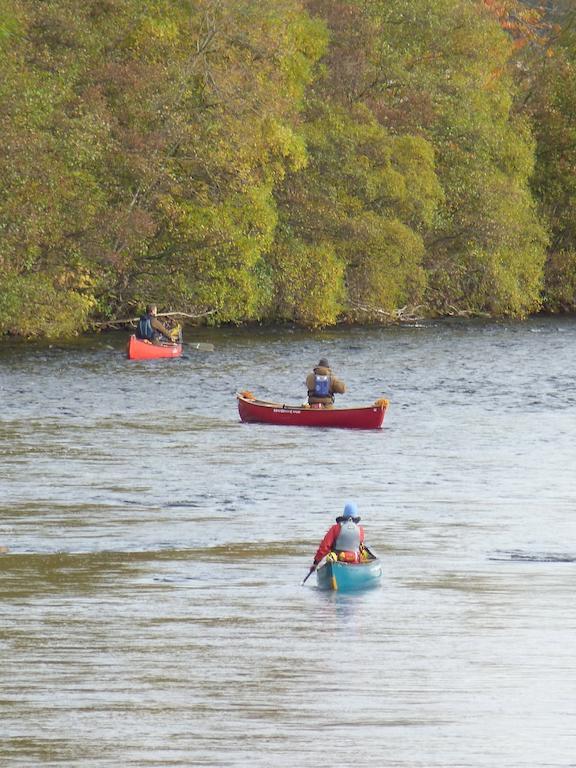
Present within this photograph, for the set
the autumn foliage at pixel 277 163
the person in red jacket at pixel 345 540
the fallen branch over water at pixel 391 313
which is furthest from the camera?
the fallen branch over water at pixel 391 313

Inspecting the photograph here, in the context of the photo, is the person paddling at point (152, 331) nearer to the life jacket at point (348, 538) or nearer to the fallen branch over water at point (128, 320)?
the fallen branch over water at point (128, 320)

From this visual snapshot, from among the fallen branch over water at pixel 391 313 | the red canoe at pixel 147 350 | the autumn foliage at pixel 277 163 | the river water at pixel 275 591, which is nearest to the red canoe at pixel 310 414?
the river water at pixel 275 591

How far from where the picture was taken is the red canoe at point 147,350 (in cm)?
5375

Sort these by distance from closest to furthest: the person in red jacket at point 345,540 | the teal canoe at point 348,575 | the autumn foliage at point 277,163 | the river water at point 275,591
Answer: the river water at point 275,591
the teal canoe at point 348,575
the person in red jacket at point 345,540
the autumn foliage at point 277,163

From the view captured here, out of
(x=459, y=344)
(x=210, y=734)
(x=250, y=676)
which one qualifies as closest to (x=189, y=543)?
(x=250, y=676)

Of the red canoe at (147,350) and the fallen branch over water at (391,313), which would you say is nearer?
the red canoe at (147,350)

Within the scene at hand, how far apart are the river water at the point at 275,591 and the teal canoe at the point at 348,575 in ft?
0.54

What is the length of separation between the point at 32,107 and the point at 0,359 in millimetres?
8756

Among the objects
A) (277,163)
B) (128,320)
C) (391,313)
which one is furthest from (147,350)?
(391,313)

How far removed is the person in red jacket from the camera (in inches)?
773

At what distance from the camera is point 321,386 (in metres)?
37.6

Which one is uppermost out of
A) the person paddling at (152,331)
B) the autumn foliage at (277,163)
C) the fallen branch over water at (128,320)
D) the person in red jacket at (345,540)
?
the autumn foliage at (277,163)

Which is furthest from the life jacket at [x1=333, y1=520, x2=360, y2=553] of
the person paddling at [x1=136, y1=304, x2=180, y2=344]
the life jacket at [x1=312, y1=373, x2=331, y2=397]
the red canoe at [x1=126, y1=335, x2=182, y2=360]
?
the person paddling at [x1=136, y1=304, x2=180, y2=344]

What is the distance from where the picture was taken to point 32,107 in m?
55.2
